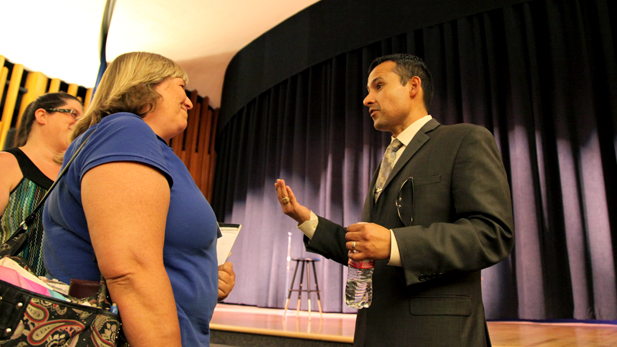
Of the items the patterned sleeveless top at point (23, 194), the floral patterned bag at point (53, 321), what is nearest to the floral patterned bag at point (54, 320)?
the floral patterned bag at point (53, 321)

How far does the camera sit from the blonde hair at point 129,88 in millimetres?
877

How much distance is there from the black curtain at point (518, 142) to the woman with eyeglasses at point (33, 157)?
4.03 m

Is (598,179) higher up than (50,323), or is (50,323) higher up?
(598,179)

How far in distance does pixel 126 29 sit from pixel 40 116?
5249 mm

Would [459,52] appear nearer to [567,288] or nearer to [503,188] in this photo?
[567,288]

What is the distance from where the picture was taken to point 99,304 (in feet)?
2.04

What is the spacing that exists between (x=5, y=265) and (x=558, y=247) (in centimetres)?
453

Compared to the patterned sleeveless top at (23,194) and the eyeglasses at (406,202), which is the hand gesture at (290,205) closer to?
the eyeglasses at (406,202)

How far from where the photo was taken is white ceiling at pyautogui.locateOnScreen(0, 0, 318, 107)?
579 cm

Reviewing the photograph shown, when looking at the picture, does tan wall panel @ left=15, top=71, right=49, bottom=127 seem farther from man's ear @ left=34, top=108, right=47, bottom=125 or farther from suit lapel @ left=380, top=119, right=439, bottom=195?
suit lapel @ left=380, top=119, right=439, bottom=195

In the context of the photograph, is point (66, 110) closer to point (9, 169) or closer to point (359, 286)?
point (9, 169)

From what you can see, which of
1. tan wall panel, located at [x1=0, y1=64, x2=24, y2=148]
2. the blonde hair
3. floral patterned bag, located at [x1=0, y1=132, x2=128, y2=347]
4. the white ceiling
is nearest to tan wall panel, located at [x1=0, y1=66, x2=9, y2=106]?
tan wall panel, located at [x1=0, y1=64, x2=24, y2=148]

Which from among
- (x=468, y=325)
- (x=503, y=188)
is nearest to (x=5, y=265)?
(x=468, y=325)

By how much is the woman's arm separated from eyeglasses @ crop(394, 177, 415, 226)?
0.76m
